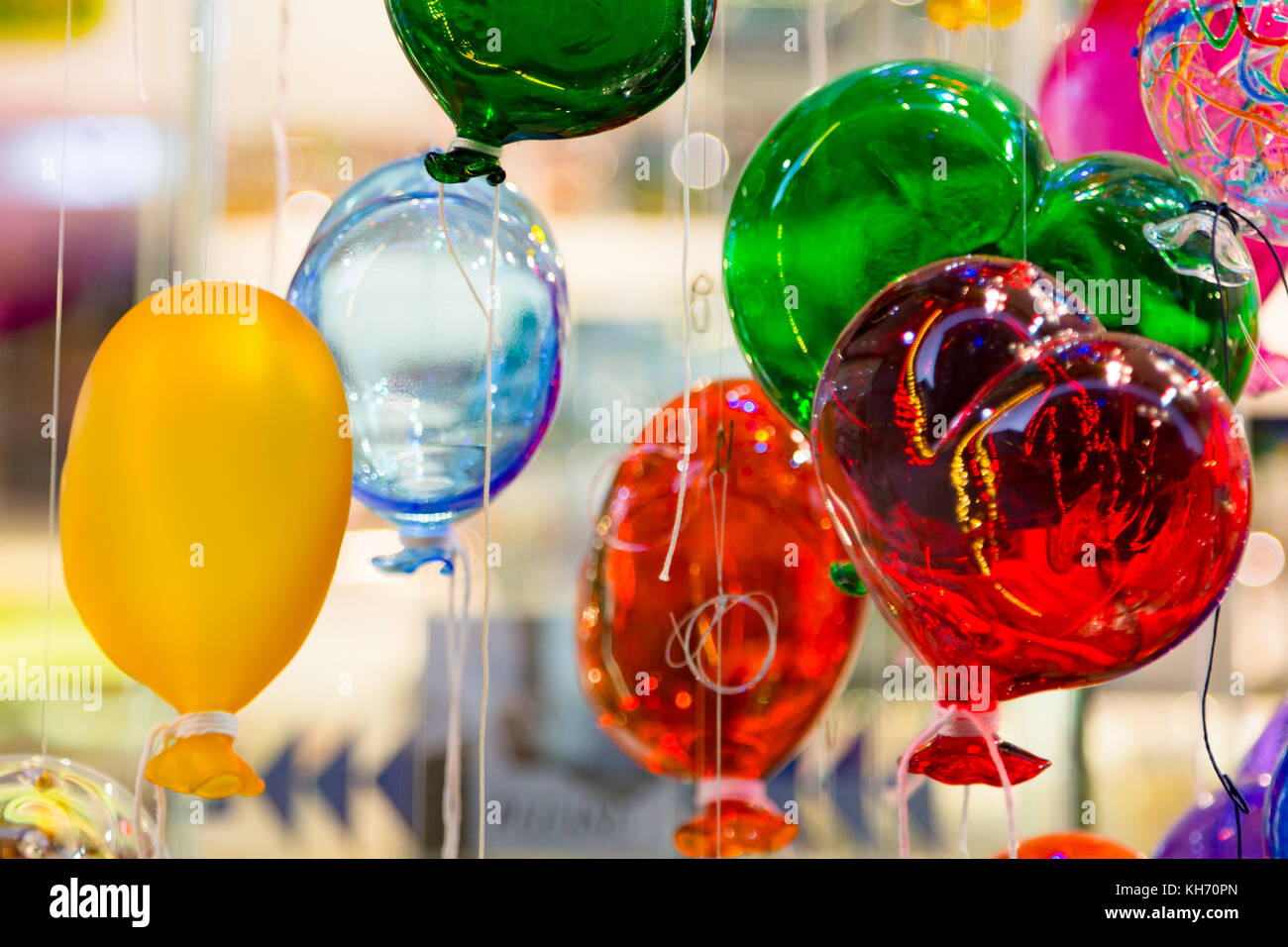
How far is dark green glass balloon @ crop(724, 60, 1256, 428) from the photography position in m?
0.92

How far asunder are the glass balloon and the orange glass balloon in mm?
697

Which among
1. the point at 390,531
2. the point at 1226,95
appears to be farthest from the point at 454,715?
the point at 390,531

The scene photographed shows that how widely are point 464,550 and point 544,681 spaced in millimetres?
1677

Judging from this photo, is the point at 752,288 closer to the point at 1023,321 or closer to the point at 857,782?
the point at 1023,321

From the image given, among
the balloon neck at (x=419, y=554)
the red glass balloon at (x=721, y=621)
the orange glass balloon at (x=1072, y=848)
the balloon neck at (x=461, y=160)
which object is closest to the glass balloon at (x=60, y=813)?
the balloon neck at (x=419, y=554)

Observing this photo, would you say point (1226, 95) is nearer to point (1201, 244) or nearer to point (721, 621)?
point (1201, 244)

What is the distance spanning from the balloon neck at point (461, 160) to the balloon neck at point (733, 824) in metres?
0.52

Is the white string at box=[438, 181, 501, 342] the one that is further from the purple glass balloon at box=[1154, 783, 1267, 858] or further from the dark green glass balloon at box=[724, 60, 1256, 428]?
the purple glass balloon at box=[1154, 783, 1267, 858]

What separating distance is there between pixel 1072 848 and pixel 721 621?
350 mm

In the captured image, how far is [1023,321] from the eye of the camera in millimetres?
779

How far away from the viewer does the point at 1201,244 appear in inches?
36.4
